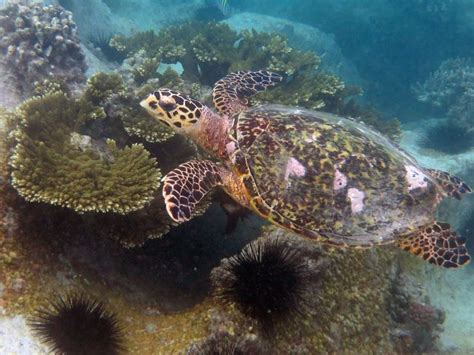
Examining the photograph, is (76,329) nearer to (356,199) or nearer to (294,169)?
(294,169)

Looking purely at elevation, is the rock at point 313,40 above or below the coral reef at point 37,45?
below

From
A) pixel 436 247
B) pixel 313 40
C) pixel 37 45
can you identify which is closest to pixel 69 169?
pixel 436 247

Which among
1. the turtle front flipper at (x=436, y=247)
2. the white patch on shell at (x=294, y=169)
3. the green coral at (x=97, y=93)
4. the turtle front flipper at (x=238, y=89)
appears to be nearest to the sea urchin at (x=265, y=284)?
the white patch on shell at (x=294, y=169)

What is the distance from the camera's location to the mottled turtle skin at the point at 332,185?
3.39 meters

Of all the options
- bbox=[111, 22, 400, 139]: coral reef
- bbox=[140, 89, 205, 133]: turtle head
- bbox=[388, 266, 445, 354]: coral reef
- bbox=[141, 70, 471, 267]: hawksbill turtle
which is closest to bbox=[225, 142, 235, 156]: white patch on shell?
bbox=[141, 70, 471, 267]: hawksbill turtle

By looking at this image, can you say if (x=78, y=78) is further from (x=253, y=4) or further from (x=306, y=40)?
(x=253, y=4)

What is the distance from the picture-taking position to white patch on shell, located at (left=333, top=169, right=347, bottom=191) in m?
3.44

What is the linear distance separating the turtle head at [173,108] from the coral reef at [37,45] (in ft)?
9.77

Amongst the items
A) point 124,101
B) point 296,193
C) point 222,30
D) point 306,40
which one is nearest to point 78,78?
point 124,101

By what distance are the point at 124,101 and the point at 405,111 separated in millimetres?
13780

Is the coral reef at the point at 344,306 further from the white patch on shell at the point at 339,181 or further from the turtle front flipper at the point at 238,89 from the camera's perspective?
the turtle front flipper at the point at 238,89

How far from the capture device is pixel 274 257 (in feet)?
10.3

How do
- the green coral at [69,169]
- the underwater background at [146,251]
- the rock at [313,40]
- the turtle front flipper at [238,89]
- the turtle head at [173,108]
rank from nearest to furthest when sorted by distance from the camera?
1. the underwater background at [146,251]
2. the green coral at [69,169]
3. the turtle head at [173,108]
4. the turtle front flipper at [238,89]
5. the rock at [313,40]

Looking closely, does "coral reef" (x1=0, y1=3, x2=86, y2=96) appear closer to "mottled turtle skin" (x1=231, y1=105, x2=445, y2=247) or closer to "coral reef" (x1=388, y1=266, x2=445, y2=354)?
"mottled turtle skin" (x1=231, y1=105, x2=445, y2=247)
